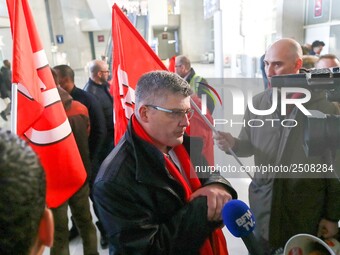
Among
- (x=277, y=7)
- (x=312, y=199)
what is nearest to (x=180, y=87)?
(x=312, y=199)

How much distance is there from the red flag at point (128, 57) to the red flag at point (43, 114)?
19.4 inches

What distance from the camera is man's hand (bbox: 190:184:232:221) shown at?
1044mm

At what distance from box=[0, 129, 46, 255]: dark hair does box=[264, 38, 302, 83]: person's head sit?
57.1 inches

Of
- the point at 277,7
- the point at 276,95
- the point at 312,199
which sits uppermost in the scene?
the point at 277,7

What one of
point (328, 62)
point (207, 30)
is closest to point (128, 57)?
point (328, 62)

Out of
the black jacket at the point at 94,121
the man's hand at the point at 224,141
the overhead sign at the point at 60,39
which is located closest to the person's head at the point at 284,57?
the man's hand at the point at 224,141

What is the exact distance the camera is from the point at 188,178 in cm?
129

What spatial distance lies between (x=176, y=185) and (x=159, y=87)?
373 mm

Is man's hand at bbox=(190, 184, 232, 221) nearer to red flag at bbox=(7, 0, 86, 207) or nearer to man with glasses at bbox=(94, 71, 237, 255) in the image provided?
man with glasses at bbox=(94, 71, 237, 255)

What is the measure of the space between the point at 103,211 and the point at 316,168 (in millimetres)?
1008

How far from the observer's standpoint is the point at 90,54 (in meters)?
16.4

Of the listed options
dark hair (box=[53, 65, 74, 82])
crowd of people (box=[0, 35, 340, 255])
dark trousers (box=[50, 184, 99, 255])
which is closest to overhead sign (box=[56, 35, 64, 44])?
dark hair (box=[53, 65, 74, 82])

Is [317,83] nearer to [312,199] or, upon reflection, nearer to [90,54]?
[312,199]

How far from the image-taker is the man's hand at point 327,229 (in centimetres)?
144
